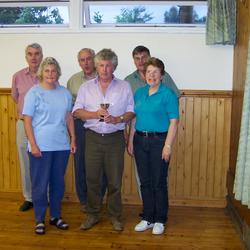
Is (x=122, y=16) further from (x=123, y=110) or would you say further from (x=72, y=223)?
(x=72, y=223)

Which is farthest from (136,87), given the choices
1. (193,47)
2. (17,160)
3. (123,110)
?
(17,160)

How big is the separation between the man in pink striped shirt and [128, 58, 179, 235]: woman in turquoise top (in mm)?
994

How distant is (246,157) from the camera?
2.65 meters

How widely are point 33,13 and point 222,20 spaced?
1.87 m

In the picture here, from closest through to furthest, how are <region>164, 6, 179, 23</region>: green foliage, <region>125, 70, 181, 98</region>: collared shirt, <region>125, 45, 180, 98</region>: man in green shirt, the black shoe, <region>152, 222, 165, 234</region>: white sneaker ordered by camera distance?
<region>152, 222, 165, 234</region>: white sneaker → <region>125, 45, 180, 98</region>: man in green shirt → <region>125, 70, 181, 98</region>: collared shirt → the black shoe → <region>164, 6, 179, 23</region>: green foliage

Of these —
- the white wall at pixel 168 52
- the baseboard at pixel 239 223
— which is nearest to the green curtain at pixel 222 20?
the white wall at pixel 168 52

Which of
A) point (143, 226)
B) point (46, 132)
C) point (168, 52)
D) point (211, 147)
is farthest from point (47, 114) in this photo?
point (211, 147)

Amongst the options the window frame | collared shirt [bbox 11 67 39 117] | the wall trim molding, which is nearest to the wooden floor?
collared shirt [bbox 11 67 39 117]

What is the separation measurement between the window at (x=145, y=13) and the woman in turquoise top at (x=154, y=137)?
1.10m

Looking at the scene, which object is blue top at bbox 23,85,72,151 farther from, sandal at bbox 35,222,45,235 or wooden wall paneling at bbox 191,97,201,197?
wooden wall paneling at bbox 191,97,201,197

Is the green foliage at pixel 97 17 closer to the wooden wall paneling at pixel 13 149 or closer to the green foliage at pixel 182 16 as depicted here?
the green foliage at pixel 182 16

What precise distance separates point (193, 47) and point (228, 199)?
1.49m

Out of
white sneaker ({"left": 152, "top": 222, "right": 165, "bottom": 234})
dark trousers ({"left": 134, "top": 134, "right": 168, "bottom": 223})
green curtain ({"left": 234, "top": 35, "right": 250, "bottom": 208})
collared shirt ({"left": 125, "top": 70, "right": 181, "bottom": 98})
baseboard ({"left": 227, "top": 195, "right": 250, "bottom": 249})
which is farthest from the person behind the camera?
collared shirt ({"left": 125, "top": 70, "right": 181, "bottom": 98})

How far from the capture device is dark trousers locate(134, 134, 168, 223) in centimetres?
338
